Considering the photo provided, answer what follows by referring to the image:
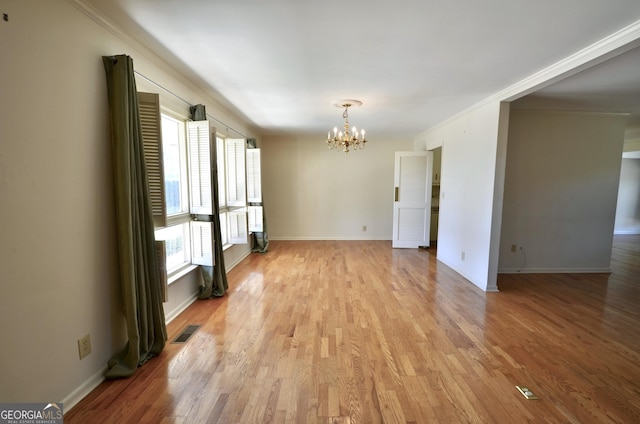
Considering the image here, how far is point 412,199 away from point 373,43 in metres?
4.24

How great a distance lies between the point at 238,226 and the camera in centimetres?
419

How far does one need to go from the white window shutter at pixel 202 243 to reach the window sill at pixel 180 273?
0.32ft

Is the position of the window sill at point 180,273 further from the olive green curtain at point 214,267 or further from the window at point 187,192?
the olive green curtain at point 214,267

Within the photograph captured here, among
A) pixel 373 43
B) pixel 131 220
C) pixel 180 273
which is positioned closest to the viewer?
pixel 131 220

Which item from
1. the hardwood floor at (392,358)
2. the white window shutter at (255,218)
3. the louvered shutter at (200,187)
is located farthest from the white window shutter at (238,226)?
the louvered shutter at (200,187)

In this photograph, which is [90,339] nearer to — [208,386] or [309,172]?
[208,386]

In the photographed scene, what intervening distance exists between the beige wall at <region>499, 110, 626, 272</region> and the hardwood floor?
59 centimetres

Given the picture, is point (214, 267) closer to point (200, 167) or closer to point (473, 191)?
point (200, 167)

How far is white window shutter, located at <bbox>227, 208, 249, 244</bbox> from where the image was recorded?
4.18m

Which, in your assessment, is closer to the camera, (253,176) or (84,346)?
(84,346)

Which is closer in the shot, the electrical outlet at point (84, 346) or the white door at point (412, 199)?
the electrical outlet at point (84, 346)

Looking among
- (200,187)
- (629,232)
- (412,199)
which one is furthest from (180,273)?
(629,232)

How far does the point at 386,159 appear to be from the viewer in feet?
21.4

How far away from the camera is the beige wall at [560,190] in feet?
13.3
